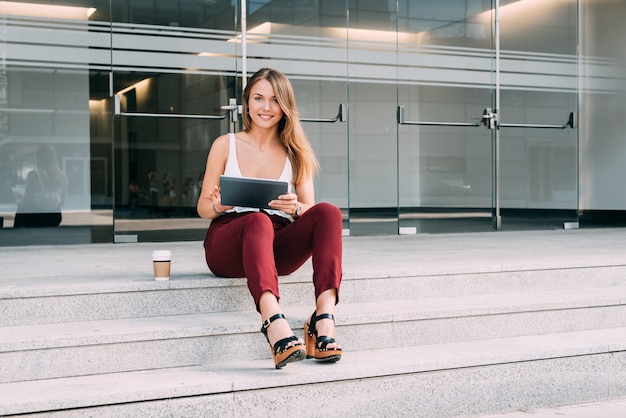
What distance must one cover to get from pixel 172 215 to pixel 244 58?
4.75 ft

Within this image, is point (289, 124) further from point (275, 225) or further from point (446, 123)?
point (446, 123)

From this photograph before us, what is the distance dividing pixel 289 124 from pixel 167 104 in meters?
2.95

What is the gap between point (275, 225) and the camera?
11.0ft

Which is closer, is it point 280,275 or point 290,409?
point 290,409

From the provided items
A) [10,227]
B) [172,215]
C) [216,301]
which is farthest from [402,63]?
[216,301]

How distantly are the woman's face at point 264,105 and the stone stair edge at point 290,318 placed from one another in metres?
0.85

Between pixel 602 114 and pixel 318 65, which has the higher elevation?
pixel 318 65

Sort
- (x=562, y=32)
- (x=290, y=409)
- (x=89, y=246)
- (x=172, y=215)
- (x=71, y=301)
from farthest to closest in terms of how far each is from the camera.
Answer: (x=562, y=32), (x=172, y=215), (x=89, y=246), (x=71, y=301), (x=290, y=409)

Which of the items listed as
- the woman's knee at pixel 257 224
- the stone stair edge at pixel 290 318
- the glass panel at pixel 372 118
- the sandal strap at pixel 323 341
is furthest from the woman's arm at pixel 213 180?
the glass panel at pixel 372 118

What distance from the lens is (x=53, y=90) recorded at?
6156mm

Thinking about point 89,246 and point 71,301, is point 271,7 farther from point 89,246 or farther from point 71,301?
point 71,301

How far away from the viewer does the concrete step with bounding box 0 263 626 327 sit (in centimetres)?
307

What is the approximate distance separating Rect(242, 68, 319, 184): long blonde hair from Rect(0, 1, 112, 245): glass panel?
10.2 feet

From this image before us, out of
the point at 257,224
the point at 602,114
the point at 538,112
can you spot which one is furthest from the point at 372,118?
the point at 257,224
